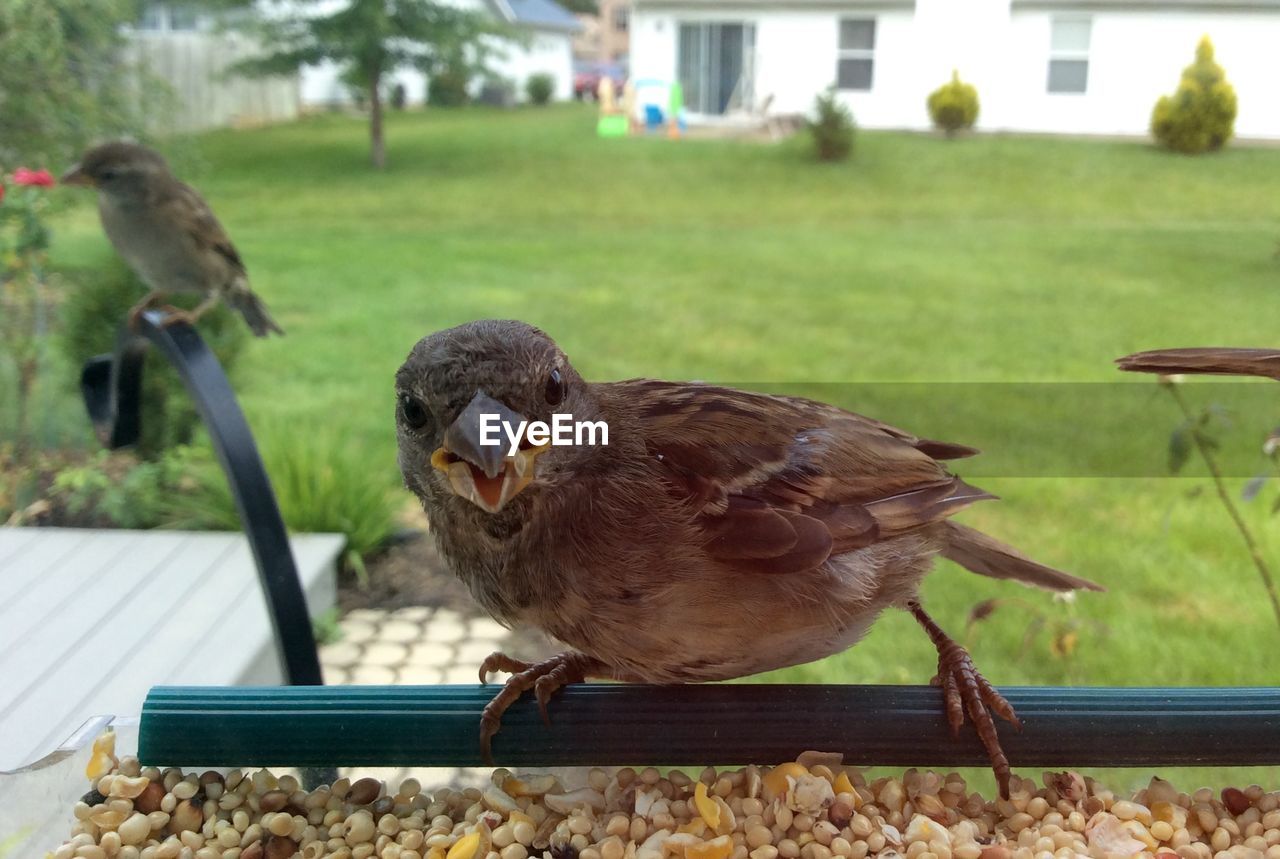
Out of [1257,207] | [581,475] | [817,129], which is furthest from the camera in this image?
[817,129]

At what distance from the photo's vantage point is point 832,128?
233 cm

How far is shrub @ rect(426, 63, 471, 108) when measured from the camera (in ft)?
8.03

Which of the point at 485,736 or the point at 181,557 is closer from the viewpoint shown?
the point at 485,736

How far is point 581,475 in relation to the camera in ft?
2.37

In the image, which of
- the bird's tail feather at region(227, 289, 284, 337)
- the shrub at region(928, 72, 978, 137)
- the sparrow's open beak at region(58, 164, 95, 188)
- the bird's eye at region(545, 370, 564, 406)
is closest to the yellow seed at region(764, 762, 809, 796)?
the bird's eye at region(545, 370, 564, 406)

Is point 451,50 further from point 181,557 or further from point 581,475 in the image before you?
point 581,475

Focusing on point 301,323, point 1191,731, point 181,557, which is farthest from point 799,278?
point 1191,731

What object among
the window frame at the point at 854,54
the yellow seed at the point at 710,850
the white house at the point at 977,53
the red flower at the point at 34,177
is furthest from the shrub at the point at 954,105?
the red flower at the point at 34,177

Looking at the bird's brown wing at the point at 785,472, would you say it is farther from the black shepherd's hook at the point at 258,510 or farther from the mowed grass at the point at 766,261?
the mowed grass at the point at 766,261

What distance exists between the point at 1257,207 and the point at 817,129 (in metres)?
1.01

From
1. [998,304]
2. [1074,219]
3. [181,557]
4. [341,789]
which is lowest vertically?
[181,557]

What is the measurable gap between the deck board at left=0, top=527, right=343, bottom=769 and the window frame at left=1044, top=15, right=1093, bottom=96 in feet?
6.17

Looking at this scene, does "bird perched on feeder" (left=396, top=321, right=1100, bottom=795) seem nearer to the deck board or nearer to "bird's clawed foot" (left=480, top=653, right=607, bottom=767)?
"bird's clawed foot" (left=480, top=653, right=607, bottom=767)

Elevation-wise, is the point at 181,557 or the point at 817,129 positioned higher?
the point at 817,129
